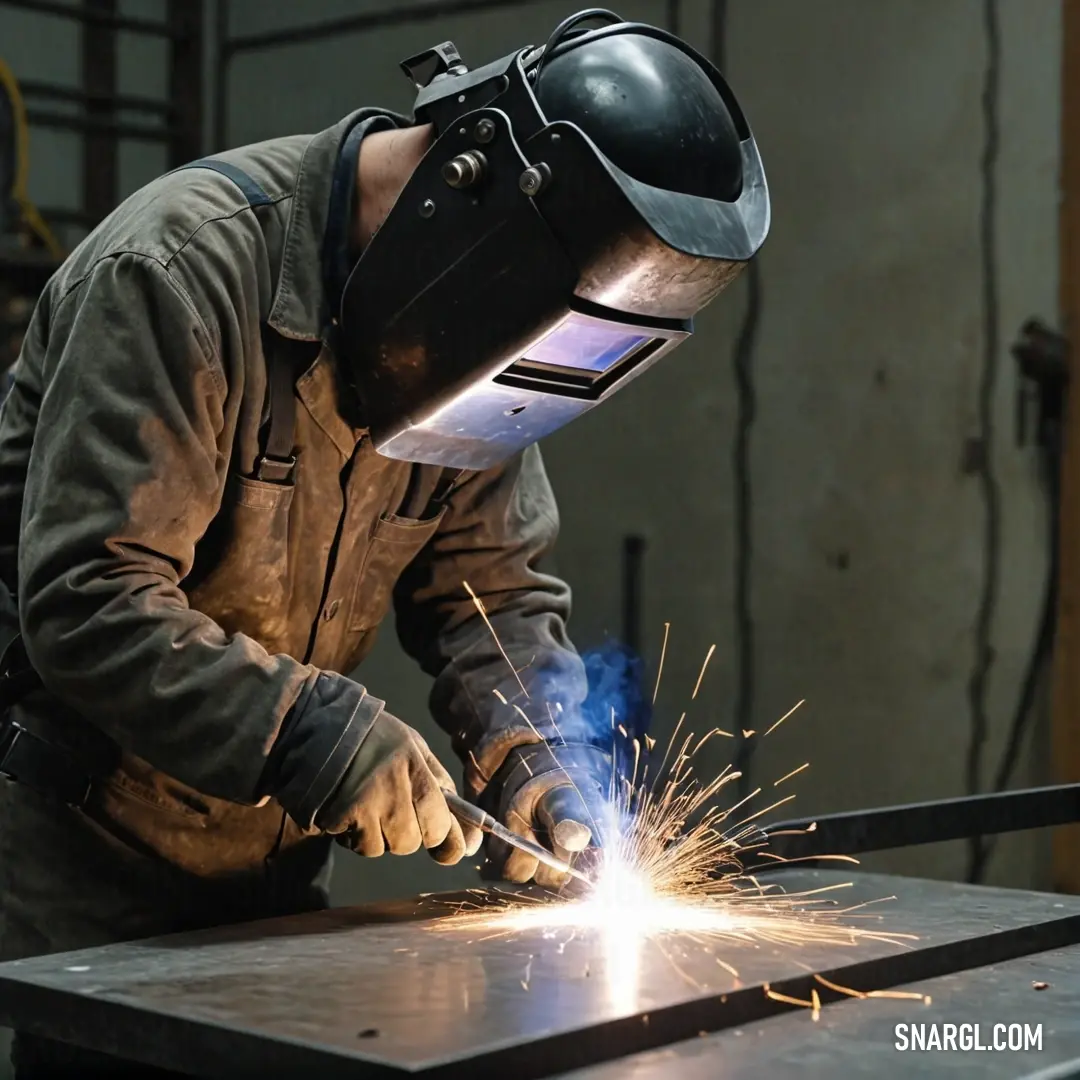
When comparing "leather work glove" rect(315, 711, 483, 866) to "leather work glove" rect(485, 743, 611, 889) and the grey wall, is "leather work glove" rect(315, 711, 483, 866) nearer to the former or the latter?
"leather work glove" rect(485, 743, 611, 889)

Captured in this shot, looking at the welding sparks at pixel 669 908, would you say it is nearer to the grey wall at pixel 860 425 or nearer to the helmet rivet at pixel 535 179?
the helmet rivet at pixel 535 179

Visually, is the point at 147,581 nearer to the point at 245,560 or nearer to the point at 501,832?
the point at 245,560

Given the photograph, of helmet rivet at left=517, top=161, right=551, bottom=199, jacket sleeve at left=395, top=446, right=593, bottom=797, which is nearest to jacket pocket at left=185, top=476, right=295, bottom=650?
jacket sleeve at left=395, top=446, right=593, bottom=797

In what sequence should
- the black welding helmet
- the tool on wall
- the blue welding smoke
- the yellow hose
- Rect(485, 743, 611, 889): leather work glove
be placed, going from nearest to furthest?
the black welding helmet → Rect(485, 743, 611, 889): leather work glove → the tool on wall → the blue welding smoke → the yellow hose

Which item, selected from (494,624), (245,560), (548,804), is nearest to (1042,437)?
(494,624)

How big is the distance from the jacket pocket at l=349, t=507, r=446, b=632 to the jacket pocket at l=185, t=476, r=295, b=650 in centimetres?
15

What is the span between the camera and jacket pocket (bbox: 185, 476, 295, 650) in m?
1.95

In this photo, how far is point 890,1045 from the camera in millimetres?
1470

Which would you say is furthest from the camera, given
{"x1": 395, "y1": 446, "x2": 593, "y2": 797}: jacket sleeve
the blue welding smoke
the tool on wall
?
the blue welding smoke

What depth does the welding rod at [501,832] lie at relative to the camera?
194cm

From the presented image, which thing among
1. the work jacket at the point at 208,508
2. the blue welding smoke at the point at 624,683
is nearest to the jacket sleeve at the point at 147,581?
the work jacket at the point at 208,508

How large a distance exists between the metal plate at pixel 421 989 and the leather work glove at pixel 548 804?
0.19 meters

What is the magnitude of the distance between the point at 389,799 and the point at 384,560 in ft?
1.41

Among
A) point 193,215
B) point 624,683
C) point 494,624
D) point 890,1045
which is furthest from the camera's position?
point 624,683
